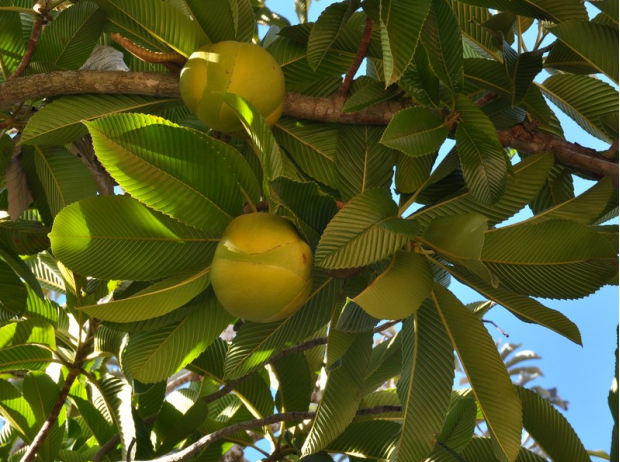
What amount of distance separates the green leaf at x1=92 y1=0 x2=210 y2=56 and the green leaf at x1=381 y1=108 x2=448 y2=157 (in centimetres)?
40

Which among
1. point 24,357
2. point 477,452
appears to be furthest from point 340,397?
point 24,357

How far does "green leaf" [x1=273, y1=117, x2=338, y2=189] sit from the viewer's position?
1.39 meters

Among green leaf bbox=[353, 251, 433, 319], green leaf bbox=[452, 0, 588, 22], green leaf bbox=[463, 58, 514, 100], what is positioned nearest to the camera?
green leaf bbox=[353, 251, 433, 319]

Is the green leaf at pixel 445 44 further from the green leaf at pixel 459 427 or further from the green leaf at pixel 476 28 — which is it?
the green leaf at pixel 459 427

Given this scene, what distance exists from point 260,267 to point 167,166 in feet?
0.68

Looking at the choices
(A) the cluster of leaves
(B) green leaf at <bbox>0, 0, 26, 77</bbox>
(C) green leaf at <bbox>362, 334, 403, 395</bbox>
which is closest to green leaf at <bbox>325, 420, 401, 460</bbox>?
(A) the cluster of leaves

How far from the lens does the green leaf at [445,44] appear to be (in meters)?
1.20

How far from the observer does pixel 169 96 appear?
4.36 feet

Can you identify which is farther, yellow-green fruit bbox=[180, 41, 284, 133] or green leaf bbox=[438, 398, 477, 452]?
green leaf bbox=[438, 398, 477, 452]

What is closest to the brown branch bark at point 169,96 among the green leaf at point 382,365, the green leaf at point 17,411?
the green leaf at point 382,365

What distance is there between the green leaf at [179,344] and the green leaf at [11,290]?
0.44 meters

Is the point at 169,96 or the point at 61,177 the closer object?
the point at 169,96

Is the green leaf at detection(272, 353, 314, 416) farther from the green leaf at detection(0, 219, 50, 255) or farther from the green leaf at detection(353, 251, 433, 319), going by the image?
the green leaf at detection(353, 251, 433, 319)

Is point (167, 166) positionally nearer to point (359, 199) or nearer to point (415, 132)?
point (359, 199)
